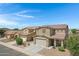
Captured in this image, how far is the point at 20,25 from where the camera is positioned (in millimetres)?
4375

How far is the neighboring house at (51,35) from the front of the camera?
167 inches

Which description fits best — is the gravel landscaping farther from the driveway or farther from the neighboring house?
the neighboring house

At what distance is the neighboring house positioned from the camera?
4.25 m

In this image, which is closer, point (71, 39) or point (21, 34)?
point (71, 39)

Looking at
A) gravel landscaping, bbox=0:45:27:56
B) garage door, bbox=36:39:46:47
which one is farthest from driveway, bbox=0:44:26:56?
garage door, bbox=36:39:46:47

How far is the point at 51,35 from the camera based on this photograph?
4.30 meters

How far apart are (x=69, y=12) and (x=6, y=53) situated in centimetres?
158

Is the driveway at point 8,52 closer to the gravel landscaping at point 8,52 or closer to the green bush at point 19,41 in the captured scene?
the gravel landscaping at point 8,52

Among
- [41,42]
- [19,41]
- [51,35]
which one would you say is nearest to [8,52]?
[19,41]

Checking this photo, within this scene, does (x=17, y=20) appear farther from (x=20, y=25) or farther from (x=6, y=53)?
(x=6, y=53)

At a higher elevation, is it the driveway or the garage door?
the garage door

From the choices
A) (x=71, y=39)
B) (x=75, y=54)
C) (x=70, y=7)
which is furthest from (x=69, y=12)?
(x=75, y=54)

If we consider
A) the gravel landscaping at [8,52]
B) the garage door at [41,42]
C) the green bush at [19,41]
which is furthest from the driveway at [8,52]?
the garage door at [41,42]

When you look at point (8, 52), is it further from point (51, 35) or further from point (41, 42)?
point (51, 35)
